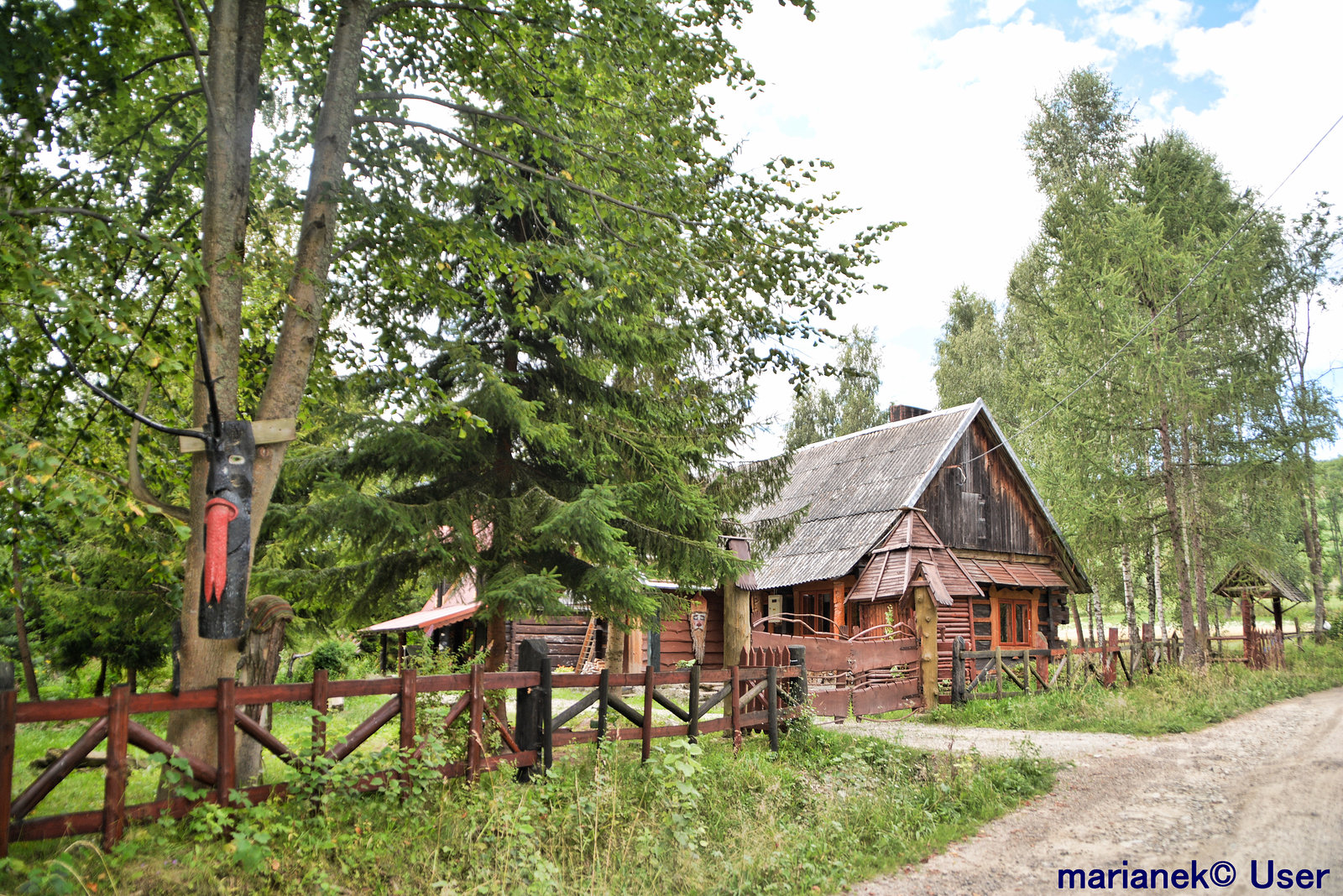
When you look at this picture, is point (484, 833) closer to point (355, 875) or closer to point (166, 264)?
point (355, 875)

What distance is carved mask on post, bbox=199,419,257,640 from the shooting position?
17.8 ft

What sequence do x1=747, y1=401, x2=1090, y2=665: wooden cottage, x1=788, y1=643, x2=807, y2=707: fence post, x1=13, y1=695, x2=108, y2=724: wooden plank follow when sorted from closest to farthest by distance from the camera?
1. x1=13, y1=695, x2=108, y2=724: wooden plank
2. x1=788, y1=643, x2=807, y2=707: fence post
3. x1=747, y1=401, x2=1090, y2=665: wooden cottage

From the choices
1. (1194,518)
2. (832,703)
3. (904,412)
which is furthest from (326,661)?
(1194,518)

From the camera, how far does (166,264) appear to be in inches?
292

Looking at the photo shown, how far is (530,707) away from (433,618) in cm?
1440

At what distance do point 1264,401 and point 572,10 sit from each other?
2042 centimetres

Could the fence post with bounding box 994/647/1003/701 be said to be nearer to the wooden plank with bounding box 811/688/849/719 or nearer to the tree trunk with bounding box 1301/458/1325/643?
the wooden plank with bounding box 811/688/849/719

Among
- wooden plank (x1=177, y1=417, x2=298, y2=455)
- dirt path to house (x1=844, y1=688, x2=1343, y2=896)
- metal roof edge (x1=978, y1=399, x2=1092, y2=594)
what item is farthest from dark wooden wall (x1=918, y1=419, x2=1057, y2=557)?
wooden plank (x1=177, y1=417, x2=298, y2=455)

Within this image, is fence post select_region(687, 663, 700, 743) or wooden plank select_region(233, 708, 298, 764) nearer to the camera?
wooden plank select_region(233, 708, 298, 764)

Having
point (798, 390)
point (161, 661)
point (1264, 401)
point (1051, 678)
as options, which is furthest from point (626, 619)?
point (1264, 401)

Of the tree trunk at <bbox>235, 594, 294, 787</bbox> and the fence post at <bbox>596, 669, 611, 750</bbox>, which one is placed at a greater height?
the tree trunk at <bbox>235, 594, 294, 787</bbox>

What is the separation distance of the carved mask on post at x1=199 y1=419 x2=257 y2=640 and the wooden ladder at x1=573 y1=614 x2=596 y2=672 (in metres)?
15.8

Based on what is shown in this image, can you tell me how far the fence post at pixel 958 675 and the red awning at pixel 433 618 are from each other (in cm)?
1065

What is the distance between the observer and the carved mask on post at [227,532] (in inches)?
214
